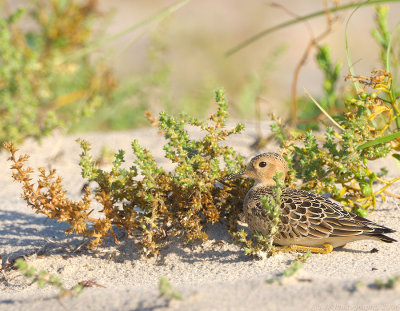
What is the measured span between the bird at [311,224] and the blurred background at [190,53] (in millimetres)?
1129

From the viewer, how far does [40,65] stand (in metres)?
6.61

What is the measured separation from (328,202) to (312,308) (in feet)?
4.19

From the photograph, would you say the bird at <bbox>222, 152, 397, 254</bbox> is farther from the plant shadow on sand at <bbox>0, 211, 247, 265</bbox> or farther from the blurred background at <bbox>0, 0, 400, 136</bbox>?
the blurred background at <bbox>0, 0, 400, 136</bbox>

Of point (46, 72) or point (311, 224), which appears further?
point (46, 72)

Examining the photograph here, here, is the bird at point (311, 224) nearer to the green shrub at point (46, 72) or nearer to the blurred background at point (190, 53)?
the blurred background at point (190, 53)

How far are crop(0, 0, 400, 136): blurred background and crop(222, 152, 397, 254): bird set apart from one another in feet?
3.70

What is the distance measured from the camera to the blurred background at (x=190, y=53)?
7.13 meters

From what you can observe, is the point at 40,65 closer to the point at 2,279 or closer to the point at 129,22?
the point at 2,279

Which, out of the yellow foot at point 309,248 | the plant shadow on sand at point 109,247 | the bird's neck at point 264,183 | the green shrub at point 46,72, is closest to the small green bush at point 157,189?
the plant shadow on sand at point 109,247

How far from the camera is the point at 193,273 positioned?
11.5 ft

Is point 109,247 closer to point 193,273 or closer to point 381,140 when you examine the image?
point 193,273

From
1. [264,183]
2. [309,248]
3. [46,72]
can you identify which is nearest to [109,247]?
[264,183]

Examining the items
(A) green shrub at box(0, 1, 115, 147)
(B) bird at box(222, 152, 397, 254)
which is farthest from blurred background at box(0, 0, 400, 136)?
(B) bird at box(222, 152, 397, 254)

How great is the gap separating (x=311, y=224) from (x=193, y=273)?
2.78 ft
